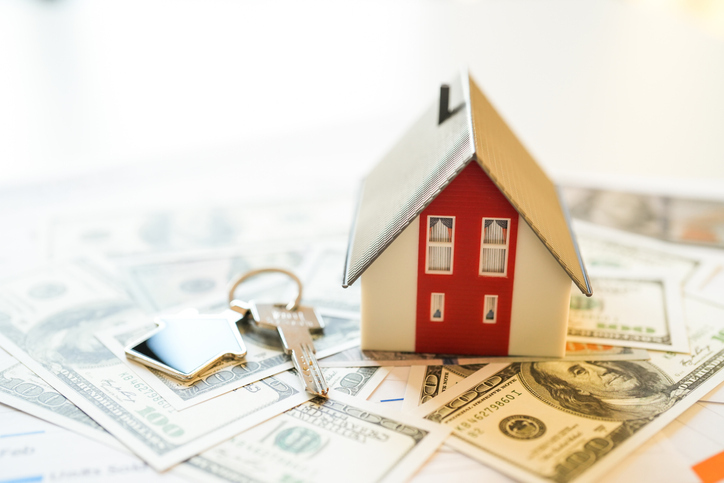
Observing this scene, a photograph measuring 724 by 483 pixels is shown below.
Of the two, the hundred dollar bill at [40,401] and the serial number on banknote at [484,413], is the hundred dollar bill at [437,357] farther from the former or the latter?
the hundred dollar bill at [40,401]

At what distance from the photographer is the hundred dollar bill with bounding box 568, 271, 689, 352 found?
1.26 m

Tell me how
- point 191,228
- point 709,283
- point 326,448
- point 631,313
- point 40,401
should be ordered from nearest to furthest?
point 326,448 → point 40,401 → point 631,313 → point 709,283 → point 191,228

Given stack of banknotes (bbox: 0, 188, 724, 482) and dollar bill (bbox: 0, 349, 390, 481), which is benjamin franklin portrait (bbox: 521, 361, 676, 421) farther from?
dollar bill (bbox: 0, 349, 390, 481)

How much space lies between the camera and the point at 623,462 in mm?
943

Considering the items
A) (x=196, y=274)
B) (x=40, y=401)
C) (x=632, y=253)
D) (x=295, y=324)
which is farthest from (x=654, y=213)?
(x=40, y=401)

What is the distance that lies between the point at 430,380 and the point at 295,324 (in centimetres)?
30

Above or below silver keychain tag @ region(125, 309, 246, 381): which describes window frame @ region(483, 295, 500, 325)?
above

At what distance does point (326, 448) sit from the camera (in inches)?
38.4

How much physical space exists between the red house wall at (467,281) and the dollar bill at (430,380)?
5 cm

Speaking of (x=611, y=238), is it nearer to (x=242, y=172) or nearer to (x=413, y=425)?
(x=413, y=425)

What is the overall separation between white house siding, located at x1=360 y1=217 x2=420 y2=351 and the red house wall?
0.01 metres

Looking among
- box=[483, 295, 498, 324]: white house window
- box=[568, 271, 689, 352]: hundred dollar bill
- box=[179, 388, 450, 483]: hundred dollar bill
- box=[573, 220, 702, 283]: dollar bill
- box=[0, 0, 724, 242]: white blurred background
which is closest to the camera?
box=[179, 388, 450, 483]: hundred dollar bill

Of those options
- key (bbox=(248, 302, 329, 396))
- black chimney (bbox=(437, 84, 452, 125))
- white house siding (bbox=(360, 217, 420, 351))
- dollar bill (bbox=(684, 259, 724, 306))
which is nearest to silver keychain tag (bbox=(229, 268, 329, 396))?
key (bbox=(248, 302, 329, 396))

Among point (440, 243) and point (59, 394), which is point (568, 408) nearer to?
point (440, 243)
